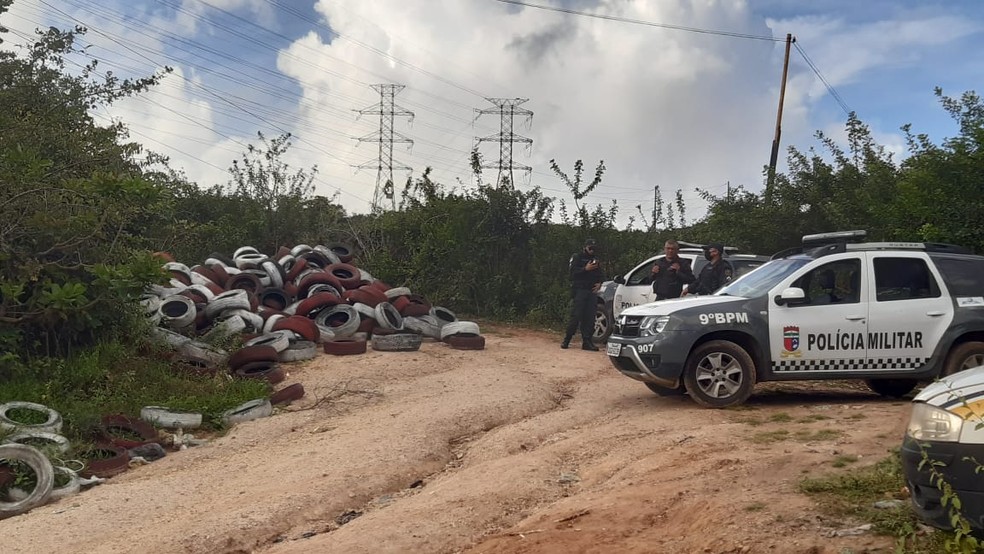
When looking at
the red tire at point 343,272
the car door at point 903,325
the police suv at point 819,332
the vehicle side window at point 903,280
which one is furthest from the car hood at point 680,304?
the red tire at point 343,272

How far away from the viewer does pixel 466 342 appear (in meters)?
15.5

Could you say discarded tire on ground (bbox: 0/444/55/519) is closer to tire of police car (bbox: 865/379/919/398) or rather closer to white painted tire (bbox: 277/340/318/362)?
white painted tire (bbox: 277/340/318/362)

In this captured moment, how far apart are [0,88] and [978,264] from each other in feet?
52.5

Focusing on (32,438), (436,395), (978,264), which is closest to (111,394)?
(32,438)

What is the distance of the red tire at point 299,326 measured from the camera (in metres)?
14.3

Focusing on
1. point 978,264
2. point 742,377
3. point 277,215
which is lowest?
point 742,377

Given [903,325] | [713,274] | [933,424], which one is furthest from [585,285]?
[933,424]

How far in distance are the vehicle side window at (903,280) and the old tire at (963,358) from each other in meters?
0.63

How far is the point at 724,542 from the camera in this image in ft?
15.7

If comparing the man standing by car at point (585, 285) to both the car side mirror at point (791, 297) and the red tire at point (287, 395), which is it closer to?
the car side mirror at point (791, 297)

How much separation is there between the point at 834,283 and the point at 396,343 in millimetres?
7477

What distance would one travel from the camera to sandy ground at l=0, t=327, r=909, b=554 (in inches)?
209

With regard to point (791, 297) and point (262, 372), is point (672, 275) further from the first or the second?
point (262, 372)

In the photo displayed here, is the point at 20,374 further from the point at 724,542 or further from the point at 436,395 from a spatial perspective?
the point at 724,542
